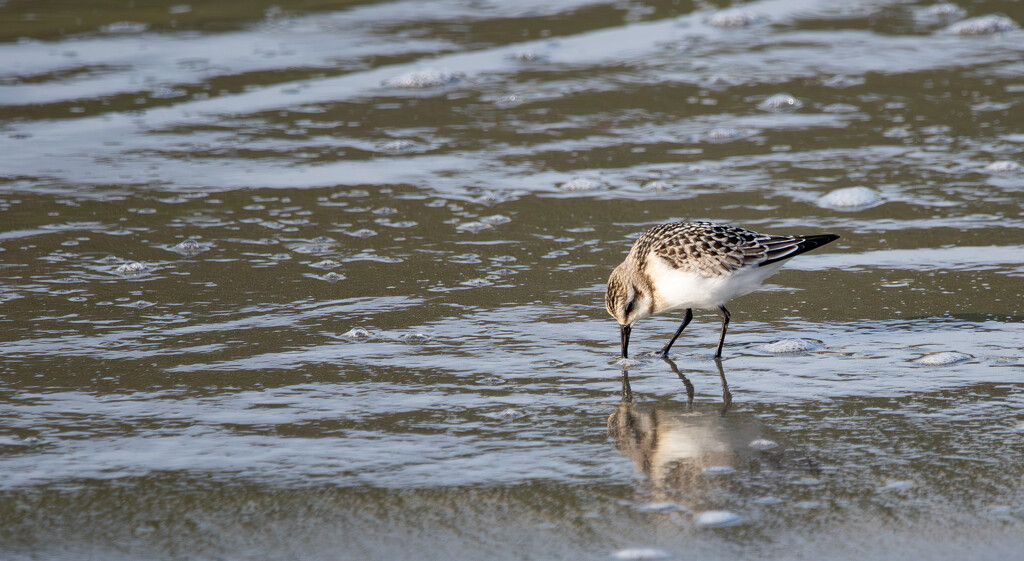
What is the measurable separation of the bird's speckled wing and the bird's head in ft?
0.45

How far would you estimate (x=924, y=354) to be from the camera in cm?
444

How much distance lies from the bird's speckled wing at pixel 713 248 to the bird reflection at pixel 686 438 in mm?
585

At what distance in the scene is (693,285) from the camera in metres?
4.56

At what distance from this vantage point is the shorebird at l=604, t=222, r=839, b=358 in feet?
15.0

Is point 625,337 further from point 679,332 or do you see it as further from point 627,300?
point 679,332

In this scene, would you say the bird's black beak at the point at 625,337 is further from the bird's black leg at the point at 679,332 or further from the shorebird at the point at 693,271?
the bird's black leg at the point at 679,332

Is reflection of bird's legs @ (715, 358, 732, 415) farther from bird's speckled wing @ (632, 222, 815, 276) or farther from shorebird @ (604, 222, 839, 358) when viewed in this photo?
bird's speckled wing @ (632, 222, 815, 276)

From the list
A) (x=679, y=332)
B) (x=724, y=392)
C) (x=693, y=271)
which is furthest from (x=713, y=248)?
(x=724, y=392)

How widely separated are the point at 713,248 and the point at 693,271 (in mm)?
160

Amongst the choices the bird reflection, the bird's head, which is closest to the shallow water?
the bird reflection

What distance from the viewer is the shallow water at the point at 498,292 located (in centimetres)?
322

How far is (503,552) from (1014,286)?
3.18 meters

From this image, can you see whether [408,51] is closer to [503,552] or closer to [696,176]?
[696,176]

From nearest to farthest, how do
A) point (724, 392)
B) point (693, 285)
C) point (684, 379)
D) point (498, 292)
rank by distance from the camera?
point (724, 392)
point (684, 379)
point (693, 285)
point (498, 292)
